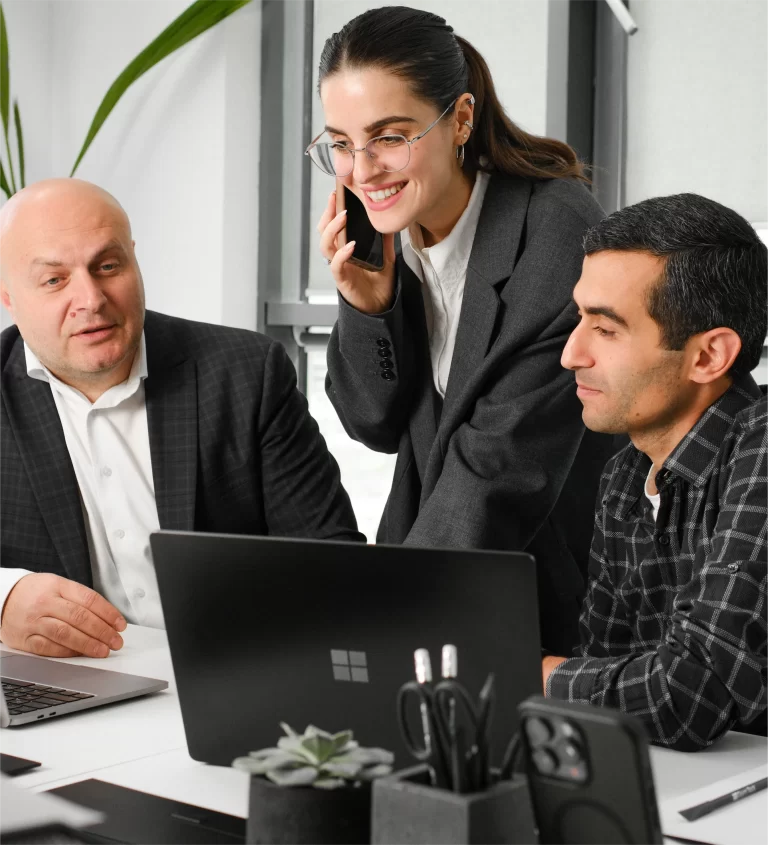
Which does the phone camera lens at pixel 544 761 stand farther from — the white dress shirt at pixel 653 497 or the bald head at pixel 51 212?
the bald head at pixel 51 212

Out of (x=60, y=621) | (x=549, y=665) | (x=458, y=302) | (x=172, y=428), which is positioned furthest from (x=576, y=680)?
(x=172, y=428)

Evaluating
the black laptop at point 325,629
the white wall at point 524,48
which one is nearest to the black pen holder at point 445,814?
the black laptop at point 325,629

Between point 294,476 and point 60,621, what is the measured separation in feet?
2.08

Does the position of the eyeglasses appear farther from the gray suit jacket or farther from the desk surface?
the desk surface

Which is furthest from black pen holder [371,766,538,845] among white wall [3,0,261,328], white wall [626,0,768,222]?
white wall [3,0,261,328]

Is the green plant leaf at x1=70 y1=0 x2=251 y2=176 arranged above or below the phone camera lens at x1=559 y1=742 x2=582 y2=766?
above

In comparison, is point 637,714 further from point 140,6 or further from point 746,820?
point 140,6

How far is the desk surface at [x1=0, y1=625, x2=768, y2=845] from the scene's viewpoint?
3.94ft

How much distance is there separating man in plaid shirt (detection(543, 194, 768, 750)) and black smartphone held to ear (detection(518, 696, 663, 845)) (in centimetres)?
64

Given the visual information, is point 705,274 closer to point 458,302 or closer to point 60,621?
point 458,302

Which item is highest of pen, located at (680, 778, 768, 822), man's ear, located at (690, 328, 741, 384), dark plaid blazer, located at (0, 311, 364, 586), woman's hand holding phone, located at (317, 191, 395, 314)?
woman's hand holding phone, located at (317, 191, 395, 314)

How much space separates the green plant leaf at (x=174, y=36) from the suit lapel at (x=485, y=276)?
1.87m

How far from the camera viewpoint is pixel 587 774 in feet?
2.59

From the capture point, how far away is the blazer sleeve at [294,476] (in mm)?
2266
